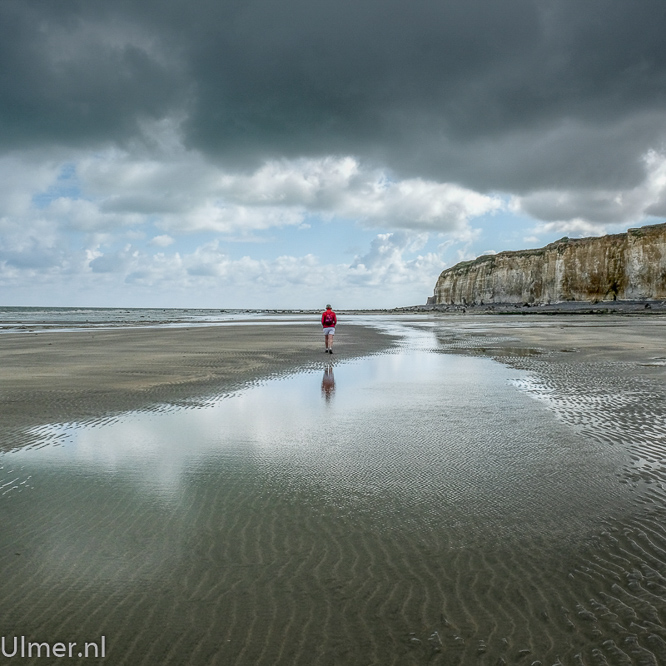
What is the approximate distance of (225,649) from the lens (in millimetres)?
2590

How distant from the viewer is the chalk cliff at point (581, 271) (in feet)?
219

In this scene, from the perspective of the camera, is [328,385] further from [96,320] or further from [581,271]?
[581,271]

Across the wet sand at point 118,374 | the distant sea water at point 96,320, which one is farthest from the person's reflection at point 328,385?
the distant sea water at point 96,320

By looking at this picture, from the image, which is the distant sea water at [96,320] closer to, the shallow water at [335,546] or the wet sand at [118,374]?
the wet sand at [118,374]

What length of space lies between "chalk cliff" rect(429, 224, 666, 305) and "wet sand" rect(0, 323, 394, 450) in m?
63.9

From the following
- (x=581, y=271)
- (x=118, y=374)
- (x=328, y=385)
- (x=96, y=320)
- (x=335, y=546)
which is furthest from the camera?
(x=581, y=271)

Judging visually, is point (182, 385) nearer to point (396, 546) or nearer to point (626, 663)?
point (396, 546)

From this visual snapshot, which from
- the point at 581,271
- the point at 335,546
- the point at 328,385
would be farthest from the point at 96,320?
the point at 581,271

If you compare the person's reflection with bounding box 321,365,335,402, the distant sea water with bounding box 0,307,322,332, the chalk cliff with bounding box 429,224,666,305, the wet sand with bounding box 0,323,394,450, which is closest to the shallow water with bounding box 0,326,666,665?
the wet sand with bounding box 0,323,394,450

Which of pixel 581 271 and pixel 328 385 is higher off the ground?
pixel 581 271

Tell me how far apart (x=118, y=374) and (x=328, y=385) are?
6376 millimetres

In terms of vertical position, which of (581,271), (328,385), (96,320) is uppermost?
(581,271)

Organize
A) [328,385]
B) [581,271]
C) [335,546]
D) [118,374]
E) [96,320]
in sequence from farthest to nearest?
[581,271] < [96,320] < [118,374] < [328,385] < [335,546]

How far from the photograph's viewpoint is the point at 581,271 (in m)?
78.0
